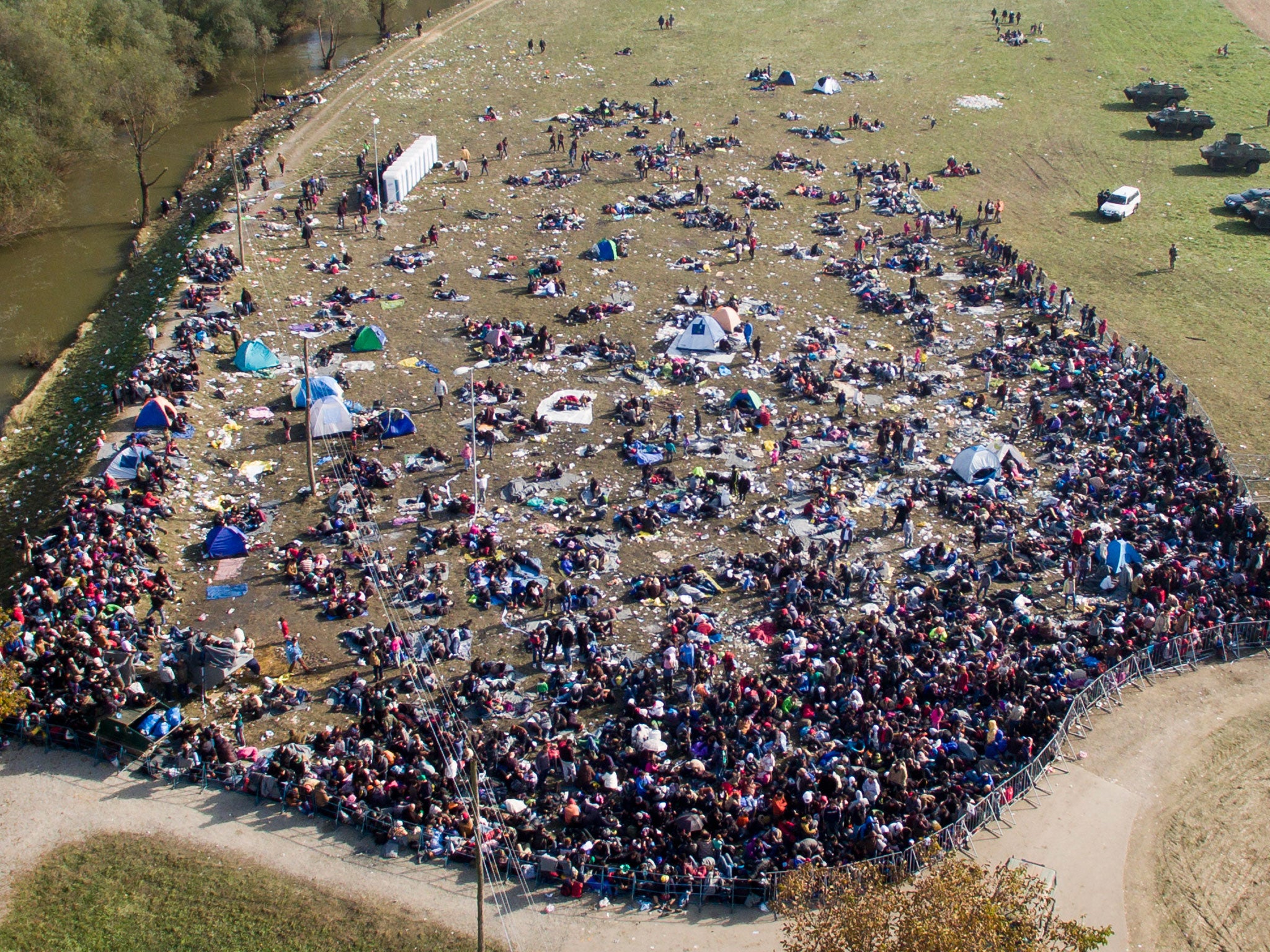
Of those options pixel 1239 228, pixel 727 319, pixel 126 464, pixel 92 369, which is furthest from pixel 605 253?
pixel 1239 228

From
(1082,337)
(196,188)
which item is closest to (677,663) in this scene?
(1082,337)

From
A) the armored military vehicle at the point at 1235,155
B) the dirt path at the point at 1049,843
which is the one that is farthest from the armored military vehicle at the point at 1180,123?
the dirt path at the point at 1049,843

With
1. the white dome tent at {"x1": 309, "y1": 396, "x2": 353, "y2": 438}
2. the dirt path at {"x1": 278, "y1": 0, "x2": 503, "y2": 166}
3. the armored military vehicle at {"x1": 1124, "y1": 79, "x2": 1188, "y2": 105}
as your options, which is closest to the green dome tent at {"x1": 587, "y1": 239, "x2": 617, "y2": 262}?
→ the white dome tent at {"x1": 309, "y1": 396, "x2": 353, "y2": 438}

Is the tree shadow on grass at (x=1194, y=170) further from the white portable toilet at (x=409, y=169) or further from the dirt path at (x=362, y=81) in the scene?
the dirt path at (x=362, y=81)

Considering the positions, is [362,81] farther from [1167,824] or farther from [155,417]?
[1167,824]

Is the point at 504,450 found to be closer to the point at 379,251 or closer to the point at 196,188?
the point at 379,251

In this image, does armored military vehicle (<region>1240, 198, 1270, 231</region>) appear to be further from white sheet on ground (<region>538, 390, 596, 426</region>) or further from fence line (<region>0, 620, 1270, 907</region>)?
white sheet on ground (<region>538, 390, 596, 426</region>)
